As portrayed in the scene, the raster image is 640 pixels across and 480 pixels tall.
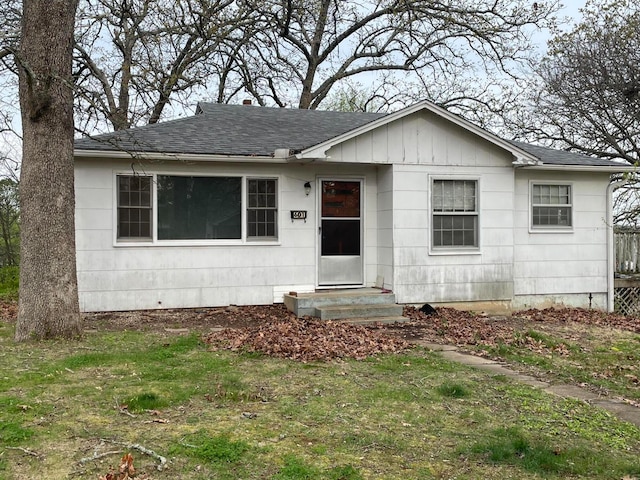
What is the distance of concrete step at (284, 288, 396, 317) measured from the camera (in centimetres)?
1077

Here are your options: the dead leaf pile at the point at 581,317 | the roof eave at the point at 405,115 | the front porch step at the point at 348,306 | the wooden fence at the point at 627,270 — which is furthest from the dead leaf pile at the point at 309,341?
the wooden fence at the point at 627,270

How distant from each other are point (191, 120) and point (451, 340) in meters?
7.64

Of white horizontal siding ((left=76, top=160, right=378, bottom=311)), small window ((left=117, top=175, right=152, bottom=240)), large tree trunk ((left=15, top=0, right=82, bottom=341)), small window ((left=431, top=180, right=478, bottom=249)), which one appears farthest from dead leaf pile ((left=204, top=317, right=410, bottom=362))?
small window ((left=431, top=180, right=478, bottom=249))

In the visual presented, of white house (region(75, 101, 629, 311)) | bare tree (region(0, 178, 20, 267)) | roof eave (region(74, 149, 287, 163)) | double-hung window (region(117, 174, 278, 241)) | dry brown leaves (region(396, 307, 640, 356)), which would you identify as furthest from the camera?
bare tree (region(0, 178, 20, 267))

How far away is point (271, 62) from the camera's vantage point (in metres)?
24.5

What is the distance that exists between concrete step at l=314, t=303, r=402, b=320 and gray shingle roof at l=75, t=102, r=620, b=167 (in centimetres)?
311

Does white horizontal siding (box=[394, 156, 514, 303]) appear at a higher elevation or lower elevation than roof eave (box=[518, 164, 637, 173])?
lower

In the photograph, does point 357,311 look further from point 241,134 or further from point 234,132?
point 234,132

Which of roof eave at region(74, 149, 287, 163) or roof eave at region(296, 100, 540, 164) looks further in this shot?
roof eave at region(296, 100, 540, 164)

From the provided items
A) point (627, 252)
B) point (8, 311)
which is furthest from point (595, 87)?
point (8, 311)

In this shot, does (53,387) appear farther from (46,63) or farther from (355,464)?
(46,63)

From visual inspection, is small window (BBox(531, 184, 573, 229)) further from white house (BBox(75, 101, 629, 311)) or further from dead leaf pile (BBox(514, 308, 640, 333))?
dead leaf pile (BBox(514, 308, 640, 333))

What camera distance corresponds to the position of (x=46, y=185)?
26.0 ft

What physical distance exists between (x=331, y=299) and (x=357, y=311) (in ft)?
1.94
